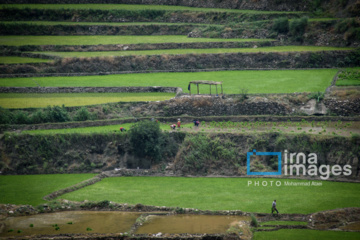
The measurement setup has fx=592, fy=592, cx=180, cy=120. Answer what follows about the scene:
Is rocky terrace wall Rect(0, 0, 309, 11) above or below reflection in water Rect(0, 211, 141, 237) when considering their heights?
above

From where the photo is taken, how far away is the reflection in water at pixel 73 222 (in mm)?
42188

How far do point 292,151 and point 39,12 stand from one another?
52773 mm

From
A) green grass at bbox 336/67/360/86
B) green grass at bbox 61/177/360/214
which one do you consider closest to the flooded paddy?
green grass at bbox 61/177/360/214

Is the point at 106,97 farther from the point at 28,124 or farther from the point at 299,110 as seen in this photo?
the point at 299,110

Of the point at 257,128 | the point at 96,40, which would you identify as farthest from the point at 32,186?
the point at 96,40

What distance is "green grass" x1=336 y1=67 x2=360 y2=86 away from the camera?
212ft

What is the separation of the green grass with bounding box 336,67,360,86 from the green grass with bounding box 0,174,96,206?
97.0 ft

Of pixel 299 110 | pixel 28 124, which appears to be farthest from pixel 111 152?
pixel 299 110

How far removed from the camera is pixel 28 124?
2375 inches

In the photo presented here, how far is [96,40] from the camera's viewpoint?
3285 inches

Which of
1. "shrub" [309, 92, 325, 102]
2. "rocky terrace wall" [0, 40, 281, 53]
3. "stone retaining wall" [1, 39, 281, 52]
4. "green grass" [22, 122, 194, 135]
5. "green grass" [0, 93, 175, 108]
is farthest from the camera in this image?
"rocky terrace wall" [0, 40, 281, 53]

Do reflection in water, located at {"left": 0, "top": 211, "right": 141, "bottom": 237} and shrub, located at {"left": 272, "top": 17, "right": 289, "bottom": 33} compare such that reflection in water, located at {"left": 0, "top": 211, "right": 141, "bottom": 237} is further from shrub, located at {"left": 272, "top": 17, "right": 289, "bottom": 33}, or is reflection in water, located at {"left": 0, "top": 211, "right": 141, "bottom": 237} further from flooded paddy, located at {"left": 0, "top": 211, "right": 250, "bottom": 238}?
shrub, located at {"left": 272, "top": 17, "right": 289, "bottom": 33}

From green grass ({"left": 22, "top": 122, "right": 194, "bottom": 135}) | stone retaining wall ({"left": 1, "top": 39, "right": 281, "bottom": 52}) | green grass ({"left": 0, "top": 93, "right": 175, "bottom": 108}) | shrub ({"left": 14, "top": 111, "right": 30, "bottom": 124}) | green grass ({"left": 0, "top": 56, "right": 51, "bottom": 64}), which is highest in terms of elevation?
stone retaining wall ({"left": 1, "top": 39, "right": 281, "bottom": 52})

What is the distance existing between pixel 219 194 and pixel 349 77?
27392 millimetres
